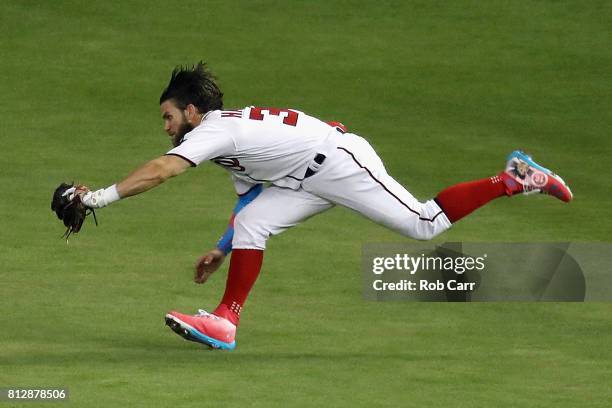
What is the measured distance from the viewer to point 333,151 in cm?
983

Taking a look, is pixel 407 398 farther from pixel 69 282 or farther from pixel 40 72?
pixel 40 72

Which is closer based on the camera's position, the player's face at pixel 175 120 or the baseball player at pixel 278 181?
the baseball player at pixel 278 181

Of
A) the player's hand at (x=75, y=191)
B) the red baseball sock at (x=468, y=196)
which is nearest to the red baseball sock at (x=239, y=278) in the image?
the player's hand at (x=75, y=191)

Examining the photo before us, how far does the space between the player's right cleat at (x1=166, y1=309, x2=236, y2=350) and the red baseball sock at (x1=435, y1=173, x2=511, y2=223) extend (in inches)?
59.7

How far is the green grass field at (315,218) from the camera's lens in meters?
8.86

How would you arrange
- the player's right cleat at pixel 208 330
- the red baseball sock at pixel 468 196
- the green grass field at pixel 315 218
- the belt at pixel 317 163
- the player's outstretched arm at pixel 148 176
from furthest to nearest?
the red baseball sock at pixel 468 196
the belt at pixel 317 163
the player's right cleat at pixel 208 330
the player's outstretched arm at pixel 148 176
the green grass field at pixel 315 218

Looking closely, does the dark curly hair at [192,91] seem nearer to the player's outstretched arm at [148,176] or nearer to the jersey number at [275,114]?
the jersey number at [275,114]

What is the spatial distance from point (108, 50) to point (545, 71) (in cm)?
485

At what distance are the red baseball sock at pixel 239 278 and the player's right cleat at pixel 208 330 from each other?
143 mm

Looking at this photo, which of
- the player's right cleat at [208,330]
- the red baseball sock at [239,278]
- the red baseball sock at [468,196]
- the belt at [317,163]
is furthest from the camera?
the red baseball sock at [468,196]

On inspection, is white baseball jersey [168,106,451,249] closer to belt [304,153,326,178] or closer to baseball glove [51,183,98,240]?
belt [304,153,326,178]

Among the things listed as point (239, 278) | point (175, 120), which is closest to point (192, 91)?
point (175, 120)

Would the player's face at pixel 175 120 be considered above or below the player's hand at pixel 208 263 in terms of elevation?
above

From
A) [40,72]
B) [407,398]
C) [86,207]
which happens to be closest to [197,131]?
[86,207]
